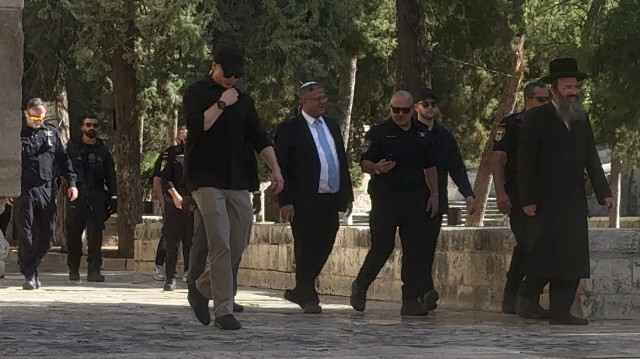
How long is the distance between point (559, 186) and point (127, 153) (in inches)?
617

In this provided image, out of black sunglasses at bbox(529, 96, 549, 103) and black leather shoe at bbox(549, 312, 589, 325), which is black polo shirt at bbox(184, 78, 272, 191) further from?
black sunglasses at bbox(529, 96, 549, 103)

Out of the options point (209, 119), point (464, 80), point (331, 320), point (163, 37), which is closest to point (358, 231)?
point (331, 320)

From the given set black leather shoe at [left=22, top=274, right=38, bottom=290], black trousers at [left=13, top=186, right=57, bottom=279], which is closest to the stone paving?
black trousers at [left=13, top=186, right=57, bottom=279]

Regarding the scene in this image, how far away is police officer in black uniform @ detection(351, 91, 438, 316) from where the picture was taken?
1205cm

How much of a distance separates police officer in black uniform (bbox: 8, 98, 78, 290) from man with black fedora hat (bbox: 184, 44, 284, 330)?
201 inches

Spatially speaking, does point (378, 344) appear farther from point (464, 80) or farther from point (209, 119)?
point (464, 80)

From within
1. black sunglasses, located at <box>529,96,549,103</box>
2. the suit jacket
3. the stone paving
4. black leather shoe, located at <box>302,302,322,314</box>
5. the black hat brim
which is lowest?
the stone paving

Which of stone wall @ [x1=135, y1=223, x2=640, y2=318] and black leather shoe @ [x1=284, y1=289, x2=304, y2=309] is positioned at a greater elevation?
stone wall @ [x1=135, y1=223, x2=640, y2=318]

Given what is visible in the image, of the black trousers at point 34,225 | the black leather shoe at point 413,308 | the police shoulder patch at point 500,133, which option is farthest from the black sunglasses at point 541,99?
the black trousers at point 34,225

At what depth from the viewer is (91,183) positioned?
17516 millimetres

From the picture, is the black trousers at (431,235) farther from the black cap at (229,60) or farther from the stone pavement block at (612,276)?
the black cap at (229,60)

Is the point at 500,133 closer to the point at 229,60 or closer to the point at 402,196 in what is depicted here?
the point at 402,196

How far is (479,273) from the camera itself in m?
13.1

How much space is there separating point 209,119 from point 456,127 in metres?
26.0
